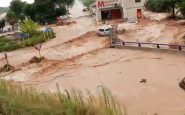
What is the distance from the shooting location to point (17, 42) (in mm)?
46594

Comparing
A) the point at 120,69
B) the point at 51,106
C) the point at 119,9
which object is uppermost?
the point at 119,9

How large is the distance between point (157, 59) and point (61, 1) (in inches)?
1816

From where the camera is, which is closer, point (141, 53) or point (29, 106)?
point (29, 106)

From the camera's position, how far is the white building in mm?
52469

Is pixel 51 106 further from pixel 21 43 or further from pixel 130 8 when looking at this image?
pixel 130 8

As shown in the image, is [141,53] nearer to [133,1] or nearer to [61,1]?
[133,1]

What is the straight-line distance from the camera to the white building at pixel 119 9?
52.5 meters

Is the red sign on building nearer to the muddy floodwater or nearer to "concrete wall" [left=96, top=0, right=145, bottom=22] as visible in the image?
"concrete wall" [left=96, top=0, right=145, bottom=22]

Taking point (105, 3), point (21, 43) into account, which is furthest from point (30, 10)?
point (21, 43)

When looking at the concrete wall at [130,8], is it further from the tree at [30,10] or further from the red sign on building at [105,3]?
the tree at [30,10]

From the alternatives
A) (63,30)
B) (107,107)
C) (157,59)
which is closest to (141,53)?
(157,59)

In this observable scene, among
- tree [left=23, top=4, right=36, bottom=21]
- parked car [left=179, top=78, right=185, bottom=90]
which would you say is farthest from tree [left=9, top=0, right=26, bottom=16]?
parked car [left=179, top=78, right=185, bottom=90]

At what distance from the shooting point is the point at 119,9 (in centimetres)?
5584

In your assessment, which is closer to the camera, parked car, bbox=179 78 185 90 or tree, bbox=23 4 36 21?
parked car, bbox=179 78 185 90
